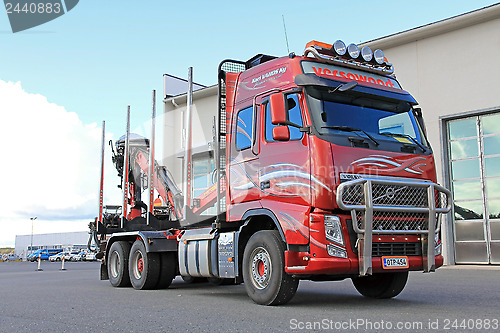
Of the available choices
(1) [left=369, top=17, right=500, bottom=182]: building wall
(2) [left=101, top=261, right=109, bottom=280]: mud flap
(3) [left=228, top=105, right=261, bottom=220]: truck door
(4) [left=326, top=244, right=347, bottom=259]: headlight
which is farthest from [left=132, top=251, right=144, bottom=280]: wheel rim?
(1) [left=369, top=17, right=500, bottom=182]: building wall

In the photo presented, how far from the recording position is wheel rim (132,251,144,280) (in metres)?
11.6

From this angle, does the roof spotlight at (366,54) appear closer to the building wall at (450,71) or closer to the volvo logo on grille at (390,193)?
the volvo logo on grille at (390,193)

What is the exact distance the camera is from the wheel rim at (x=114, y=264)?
12.5m

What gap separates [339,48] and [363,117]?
1.25 m

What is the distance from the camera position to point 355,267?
277 inches

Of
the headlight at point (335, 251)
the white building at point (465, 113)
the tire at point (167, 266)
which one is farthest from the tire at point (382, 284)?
the white building at point (465, 113)

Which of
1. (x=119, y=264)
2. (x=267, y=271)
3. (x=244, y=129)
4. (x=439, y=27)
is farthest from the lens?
(x=439, y=27)

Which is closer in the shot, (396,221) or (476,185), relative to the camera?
(396,221)

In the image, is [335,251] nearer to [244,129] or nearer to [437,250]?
[437,250]

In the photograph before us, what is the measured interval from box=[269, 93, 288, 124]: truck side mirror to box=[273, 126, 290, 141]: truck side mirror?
0.10m

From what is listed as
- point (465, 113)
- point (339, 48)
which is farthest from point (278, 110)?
point (465, 113)

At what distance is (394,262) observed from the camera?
288 inches

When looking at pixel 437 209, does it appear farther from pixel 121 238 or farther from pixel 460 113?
pixel 460 113

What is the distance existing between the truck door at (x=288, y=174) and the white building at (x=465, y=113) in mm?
12082
